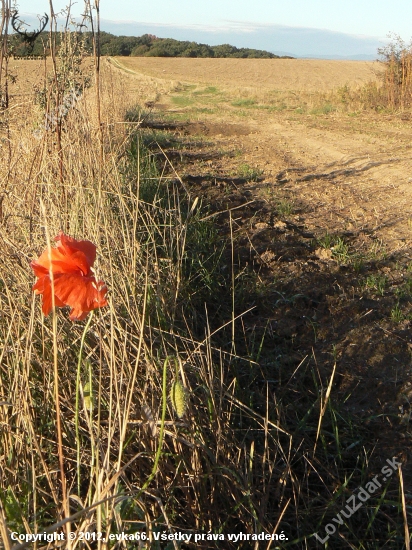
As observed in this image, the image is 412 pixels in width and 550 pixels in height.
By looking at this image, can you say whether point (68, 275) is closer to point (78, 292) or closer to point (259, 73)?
point (78, 292)

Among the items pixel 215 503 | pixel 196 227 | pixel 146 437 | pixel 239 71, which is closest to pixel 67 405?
pixel 146 437

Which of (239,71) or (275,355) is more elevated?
(239,71)

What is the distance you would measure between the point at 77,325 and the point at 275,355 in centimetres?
101

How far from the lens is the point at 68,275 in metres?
1.15

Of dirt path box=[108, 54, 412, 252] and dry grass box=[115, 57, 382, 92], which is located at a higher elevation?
dry grass box=[115, 57, 382, 92]

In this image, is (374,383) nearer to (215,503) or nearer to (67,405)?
(215,503)

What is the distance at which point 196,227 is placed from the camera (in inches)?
161

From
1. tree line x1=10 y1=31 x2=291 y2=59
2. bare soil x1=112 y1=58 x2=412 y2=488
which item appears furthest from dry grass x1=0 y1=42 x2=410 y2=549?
tree line x1=10 y1=31 x2=291 y2=59

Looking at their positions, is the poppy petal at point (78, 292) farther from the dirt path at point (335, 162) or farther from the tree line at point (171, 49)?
the tree line at point (171, 49)

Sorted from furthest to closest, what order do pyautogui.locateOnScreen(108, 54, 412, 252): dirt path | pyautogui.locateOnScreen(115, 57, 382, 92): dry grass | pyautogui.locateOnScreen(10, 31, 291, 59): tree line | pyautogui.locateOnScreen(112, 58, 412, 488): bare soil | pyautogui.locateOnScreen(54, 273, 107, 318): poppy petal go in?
pyautogui.locateOnScreen(10, 31, 291, 59): tree line, pyautogui.locateOnScreen(115, 57, 382, 92): dry grass, pyautogui.locateOnScreen(108, 54, 412, 252): dirt path, pyautogui.locateOnScreen(112, 58, 412, 488): bare soil, pyautogui.locateOnScreen(54, 273, 107, 318): poppy petal

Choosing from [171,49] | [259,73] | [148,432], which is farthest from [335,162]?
[171,49]

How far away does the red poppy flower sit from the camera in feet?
3.74

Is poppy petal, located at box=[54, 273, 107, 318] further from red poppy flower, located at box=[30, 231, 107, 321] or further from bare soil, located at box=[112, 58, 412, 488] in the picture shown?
bare soil, located at box=[112, 58, 412, 488]

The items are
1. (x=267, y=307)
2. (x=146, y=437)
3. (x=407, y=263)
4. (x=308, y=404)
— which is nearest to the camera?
(x=146, y=437)
